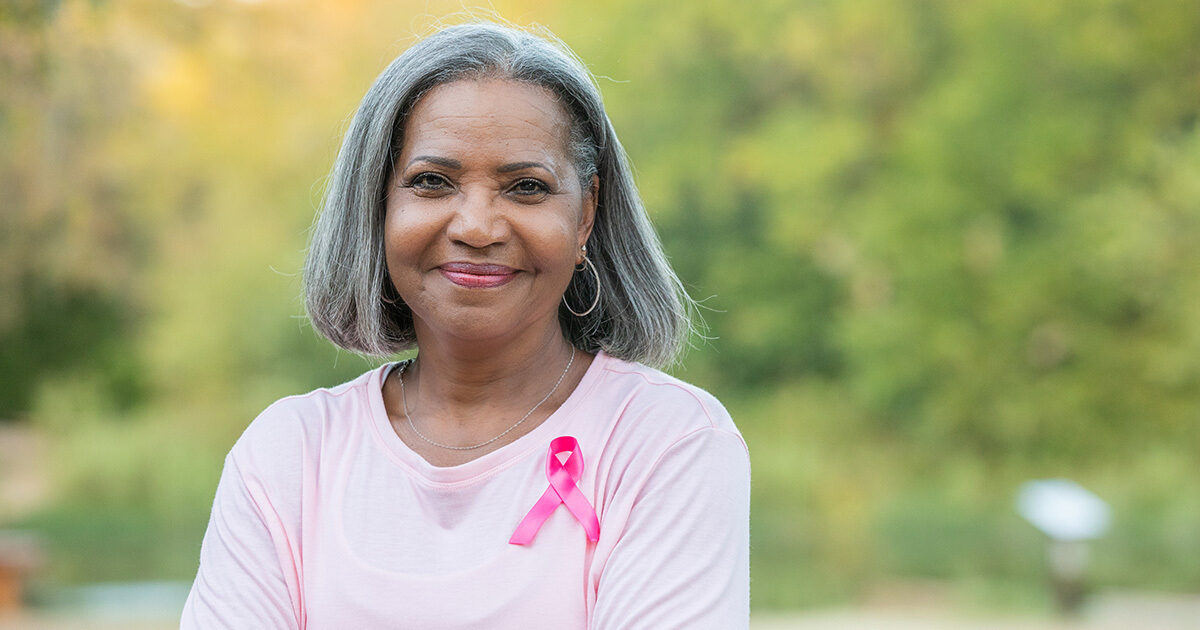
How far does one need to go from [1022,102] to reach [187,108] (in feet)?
20.5

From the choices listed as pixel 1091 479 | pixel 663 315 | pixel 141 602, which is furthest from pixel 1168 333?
pixel 663 315

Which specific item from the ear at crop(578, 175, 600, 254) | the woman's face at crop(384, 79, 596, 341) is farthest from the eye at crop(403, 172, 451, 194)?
the ear at crop(578, 175, 600, 254)

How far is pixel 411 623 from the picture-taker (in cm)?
140

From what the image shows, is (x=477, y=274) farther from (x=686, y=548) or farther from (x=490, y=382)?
(x=686, y=548)

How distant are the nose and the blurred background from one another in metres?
8.49

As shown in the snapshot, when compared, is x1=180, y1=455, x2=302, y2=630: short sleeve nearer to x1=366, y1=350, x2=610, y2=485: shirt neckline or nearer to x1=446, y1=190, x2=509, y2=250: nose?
x1=366, y1=350, x2=610, y2=485: shirt neckline

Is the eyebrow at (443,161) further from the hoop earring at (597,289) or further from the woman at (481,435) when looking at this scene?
the hoop earring at (597,289)

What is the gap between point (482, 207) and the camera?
4.73 feet

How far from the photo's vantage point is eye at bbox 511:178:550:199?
1.47m

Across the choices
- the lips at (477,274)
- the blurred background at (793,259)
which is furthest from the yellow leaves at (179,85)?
the lips at (477,274)

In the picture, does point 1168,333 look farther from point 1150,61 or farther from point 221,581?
point 221,581

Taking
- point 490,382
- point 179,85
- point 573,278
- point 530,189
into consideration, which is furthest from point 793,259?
point 530,189

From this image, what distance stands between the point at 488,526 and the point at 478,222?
31cm

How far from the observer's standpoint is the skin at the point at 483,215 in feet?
4.76
